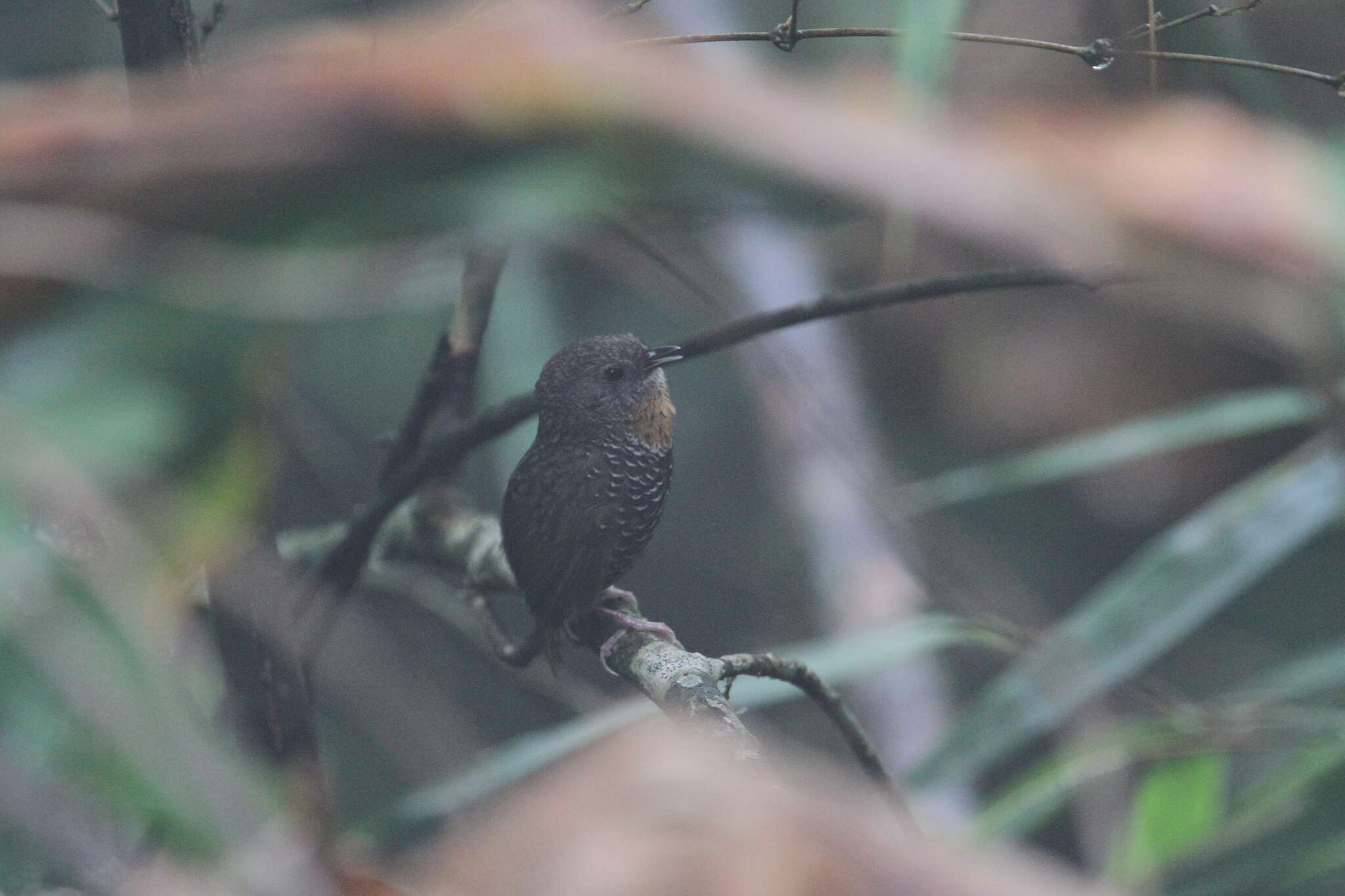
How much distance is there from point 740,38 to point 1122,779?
1.52 meters

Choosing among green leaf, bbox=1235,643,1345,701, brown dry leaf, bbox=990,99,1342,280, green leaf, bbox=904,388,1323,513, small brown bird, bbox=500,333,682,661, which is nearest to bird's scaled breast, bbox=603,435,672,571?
small brown bird, bbox=500,333,682,661

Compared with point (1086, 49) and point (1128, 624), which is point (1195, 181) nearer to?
point (1086, 49)

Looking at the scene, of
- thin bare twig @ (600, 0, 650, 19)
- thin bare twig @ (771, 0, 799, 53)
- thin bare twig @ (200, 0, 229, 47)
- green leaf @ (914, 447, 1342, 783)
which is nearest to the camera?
thin bare twig @ (600, 0, 650, 19)

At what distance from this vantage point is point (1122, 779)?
6.14ft

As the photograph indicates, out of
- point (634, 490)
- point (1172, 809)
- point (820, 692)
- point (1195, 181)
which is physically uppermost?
point (1195, 181)

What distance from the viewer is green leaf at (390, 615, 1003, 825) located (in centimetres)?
109

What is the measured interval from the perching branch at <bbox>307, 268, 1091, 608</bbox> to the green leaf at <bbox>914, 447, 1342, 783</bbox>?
54 cm

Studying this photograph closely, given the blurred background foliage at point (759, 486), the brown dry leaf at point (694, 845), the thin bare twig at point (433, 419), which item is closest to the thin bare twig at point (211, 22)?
the blurred background foliage at point (759, 486)

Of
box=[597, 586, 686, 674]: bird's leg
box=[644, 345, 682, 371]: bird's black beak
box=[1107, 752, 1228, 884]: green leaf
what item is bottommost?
box=[1107, 752, 1228, 884]: green leaf

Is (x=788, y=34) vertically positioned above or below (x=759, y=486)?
above

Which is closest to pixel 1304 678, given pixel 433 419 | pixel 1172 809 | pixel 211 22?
pixel 1172 809

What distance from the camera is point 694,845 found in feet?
0.97

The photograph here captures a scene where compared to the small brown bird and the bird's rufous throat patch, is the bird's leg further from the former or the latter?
the bird's rufous throat patch

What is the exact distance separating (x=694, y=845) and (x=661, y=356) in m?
0.61
